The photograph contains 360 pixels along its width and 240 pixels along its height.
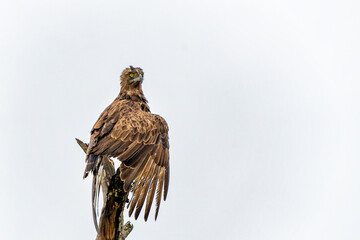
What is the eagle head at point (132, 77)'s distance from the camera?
43.8 feet

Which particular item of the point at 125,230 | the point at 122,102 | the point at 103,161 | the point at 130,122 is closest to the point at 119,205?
the point at 125,230

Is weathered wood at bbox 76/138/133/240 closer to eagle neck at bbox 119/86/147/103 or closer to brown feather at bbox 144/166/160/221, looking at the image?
brown feather at bbox 144/166/160/221

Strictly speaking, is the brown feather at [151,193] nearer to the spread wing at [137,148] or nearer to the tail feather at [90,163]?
the spread wing at [137,148]

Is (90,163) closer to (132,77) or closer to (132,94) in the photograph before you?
(132,94)

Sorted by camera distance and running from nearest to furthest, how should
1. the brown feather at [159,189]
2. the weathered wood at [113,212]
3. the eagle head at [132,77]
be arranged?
the weathered wood at [113,212] < the brown feather at [159,189] < the eagle head at [132,77]

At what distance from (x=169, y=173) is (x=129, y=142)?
0.95 m

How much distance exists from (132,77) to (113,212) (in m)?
4.53

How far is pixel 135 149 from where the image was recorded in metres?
10.5

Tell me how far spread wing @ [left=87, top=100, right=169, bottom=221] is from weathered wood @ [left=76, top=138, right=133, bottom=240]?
11.0 inches

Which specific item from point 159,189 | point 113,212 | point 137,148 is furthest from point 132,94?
point 113,212

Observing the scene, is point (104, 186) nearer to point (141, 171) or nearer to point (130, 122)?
point (141, 171)

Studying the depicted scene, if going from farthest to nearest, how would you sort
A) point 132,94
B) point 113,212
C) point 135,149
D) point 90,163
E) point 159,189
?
point 132,94 < point 135,149 < point 90,163 < point 159,189 < point 113,212

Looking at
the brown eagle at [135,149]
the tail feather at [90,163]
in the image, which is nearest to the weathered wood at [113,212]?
the brown eagle at [135,149]

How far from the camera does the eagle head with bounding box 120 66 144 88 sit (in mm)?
13359
